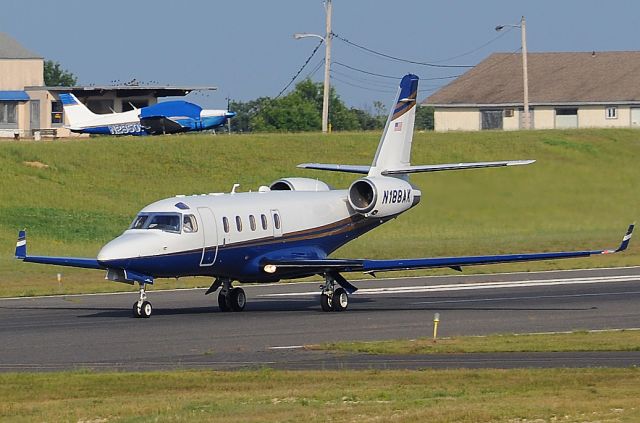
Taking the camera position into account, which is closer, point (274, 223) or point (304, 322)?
point (304, 322)

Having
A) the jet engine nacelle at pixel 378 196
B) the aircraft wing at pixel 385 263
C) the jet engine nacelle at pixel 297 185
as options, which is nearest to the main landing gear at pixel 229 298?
the aircraft wing at pixel 385 263

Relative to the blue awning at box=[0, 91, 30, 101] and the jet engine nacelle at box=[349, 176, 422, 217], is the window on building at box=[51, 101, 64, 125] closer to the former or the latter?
the blue awning at box=[0, 91, 30, 101]

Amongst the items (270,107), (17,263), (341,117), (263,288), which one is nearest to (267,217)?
(263,288)

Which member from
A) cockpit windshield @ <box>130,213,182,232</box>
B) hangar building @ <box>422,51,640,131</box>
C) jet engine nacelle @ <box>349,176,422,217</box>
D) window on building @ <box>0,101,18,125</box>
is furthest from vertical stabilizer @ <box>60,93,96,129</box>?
cockpit windshield @ <box>130,213,182,232</box>

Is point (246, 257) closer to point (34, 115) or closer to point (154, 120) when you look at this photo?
point (154, 120)

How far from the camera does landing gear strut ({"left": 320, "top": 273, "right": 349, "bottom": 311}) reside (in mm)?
35906

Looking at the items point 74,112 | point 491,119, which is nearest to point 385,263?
point 74,112

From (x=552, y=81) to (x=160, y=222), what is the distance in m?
77.8

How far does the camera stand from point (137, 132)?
89125 millimetres

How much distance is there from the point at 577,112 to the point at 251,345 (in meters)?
79.1

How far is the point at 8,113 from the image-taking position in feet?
311

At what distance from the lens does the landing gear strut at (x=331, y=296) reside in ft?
118

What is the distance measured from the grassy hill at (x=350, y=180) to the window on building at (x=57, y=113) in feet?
42.4

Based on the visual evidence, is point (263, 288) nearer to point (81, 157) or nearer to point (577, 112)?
point (81, 157)
